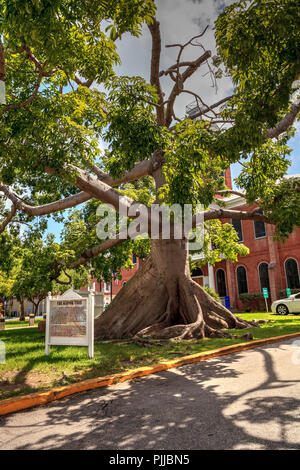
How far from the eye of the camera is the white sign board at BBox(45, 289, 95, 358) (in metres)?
7.13

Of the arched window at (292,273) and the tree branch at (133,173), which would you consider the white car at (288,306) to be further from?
the tree branch at (133,173)

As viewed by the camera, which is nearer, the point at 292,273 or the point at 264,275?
the point at 292,273

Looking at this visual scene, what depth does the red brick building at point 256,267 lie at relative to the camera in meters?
25.5

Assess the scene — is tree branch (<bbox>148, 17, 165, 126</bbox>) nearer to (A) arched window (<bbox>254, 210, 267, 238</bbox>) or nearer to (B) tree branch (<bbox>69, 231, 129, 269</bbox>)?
(B) tree branch (<bbox>69, 231, 129, 269</bbox>)

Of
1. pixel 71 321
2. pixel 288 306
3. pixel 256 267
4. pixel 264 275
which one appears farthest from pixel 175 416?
pixel 256 267

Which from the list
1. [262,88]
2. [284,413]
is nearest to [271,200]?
[262,88]

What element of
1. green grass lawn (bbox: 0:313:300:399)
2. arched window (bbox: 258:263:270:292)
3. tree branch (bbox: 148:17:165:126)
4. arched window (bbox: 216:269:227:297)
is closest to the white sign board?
green grass lawn (bbox: 0:313:300:399)

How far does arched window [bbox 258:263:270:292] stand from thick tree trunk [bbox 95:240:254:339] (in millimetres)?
16210

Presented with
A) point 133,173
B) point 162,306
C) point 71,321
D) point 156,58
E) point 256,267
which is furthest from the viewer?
point 256,267

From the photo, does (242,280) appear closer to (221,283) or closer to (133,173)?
(221,283)

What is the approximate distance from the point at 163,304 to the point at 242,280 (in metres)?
Result: 19.2

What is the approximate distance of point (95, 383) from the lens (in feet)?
16.8
